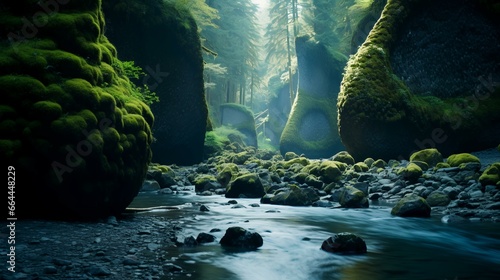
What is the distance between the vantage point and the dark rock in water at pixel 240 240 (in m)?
5.00

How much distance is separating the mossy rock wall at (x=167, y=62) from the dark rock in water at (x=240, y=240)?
1187 centimetres

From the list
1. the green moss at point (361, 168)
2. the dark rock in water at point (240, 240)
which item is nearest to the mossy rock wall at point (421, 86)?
the green moss at point (361, 168)

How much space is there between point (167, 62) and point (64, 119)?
40.8 feet

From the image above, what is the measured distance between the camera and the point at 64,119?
543cm

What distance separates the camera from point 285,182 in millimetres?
12195

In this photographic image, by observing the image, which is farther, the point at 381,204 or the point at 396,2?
the point at 396,2

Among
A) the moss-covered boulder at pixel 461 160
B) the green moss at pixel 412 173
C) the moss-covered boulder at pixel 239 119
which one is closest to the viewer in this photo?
the green moss at pixel 412 173

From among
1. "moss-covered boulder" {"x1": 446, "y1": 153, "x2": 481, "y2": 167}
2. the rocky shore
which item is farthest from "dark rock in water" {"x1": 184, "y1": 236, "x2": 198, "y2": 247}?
"moss-covered boulder" {"x1": 446, "y1": 153, "x2": 481, "y2": 167}

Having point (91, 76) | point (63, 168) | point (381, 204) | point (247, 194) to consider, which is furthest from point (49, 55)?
point (381, 204)

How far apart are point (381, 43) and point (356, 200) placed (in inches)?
348

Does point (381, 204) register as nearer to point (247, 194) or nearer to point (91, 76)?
point (247, 194)

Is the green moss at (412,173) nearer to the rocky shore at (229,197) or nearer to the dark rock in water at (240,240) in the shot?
the rocky shore at (229,197)

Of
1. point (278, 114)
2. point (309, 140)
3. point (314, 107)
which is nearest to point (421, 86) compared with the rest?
point (309, 140)

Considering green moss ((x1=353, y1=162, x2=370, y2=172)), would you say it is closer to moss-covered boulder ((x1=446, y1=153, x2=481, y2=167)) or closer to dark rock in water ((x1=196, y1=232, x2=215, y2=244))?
moss-covered boulder ((x1=446, y1=153, x2=481, y2=167))
